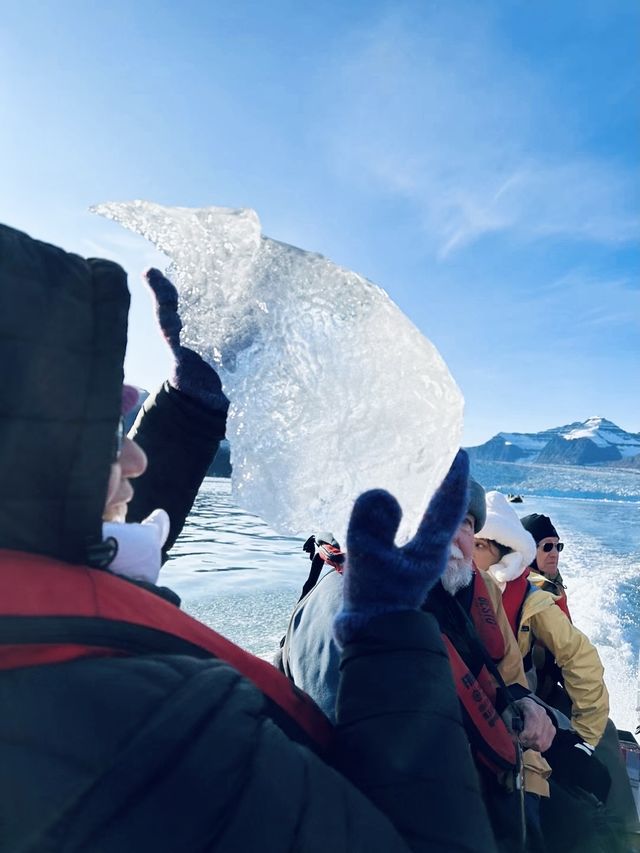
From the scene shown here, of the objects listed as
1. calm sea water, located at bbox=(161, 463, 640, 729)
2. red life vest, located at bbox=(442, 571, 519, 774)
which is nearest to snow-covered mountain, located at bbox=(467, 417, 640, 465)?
calm sea water, located at bbox=(161, 463, 640, 729)

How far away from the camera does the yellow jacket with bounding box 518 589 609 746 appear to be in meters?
2.93

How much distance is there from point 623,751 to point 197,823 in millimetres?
3937

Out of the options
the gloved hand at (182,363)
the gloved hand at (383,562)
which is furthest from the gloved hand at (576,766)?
the gloved hand at (182,363)

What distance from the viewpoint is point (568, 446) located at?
132375 millimetres

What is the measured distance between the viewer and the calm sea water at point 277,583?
5.37m

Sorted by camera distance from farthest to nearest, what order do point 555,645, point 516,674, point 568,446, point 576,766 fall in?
point 568,446 < point 555,645 < point 576,766 < point 516,674

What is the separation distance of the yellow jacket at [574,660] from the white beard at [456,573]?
996mm

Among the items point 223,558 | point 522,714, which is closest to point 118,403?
point 522,714

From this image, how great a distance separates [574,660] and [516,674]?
75 cm

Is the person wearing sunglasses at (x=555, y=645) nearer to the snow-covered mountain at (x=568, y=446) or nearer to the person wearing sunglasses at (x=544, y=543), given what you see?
the person wearing sunglasses at (x=544, y=543)

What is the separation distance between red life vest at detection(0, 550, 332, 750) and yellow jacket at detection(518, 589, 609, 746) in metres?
2.58

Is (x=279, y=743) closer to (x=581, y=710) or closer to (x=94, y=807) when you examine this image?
(x=94, y=807)

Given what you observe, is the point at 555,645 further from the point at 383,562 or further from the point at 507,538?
the point at 383,562

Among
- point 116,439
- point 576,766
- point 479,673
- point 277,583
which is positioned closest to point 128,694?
point 116,439
